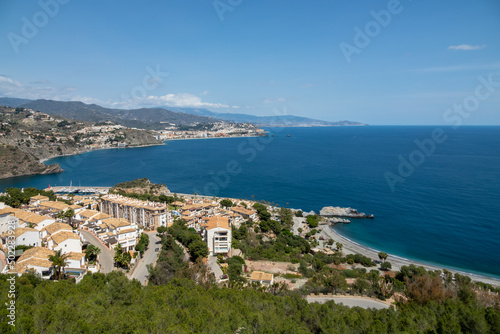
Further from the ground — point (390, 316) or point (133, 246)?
point (390, 316)

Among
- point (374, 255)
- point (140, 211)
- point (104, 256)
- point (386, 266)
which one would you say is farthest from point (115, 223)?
point (374, 255)

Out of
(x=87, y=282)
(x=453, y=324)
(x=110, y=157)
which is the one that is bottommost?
(x=110, y=157)

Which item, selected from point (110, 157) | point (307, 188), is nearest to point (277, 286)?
point (307, 188)

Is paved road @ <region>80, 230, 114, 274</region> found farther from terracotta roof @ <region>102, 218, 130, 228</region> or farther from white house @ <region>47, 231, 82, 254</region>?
white house @ <region>47, 231, 82, 254</region>

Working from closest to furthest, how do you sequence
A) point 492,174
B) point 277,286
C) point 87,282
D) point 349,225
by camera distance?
point 87,282 < point 277,286 < point 349,225 < point 492,174

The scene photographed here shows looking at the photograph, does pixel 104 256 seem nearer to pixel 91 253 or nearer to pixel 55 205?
pixel 91 253

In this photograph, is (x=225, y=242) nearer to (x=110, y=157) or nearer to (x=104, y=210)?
(x=104, y=210)

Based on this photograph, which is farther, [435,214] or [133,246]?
[435,214]
